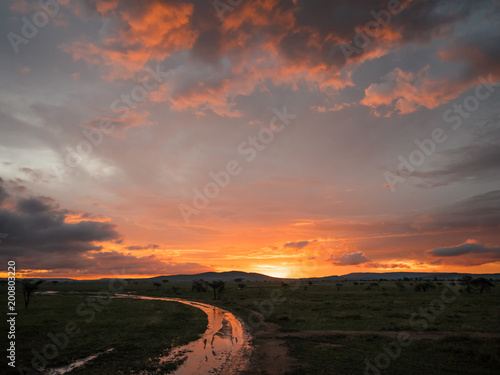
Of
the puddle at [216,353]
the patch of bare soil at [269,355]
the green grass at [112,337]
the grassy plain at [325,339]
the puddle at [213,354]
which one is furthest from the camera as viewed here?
the green grass at [112,337]

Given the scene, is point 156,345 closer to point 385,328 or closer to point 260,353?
point 260,353

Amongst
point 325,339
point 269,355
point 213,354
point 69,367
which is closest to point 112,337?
point 69,367

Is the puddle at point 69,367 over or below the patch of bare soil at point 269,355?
over

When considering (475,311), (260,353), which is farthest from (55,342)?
(475,311)

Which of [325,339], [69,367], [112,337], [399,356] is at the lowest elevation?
[325,339]

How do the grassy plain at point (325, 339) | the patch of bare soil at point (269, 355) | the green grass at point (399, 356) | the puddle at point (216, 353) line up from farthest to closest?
the grassy plain at point (325, 339) < the puddle at point (216, 353) < the patch of bare soil at point (269, 355) < the green grass at point (399, 356)

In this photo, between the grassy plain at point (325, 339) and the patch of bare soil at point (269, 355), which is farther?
the grassy plain at point (325, 339)

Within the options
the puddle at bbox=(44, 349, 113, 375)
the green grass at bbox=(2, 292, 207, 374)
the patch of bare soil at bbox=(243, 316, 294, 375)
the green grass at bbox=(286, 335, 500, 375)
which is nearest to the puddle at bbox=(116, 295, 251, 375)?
the patch of bare soil at bbox=(243, 316, 294, 375)

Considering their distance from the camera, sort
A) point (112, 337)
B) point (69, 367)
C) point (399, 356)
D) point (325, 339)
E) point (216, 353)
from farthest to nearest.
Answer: point (112, 337) → point (325, 339) → point (216, 353) → point (399, 356) → point (69, 367)

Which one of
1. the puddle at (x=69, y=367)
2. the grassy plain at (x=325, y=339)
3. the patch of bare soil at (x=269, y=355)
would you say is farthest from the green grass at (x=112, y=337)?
the patch of bare soil at (x=269, y=355)

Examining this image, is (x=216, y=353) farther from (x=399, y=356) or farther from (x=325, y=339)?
(x=399, y=356)

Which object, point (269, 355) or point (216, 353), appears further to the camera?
point (216, 353)

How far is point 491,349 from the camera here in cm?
1962

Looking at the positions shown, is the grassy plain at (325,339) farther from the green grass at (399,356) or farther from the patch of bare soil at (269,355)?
the patch of bare soil at (269,355)
